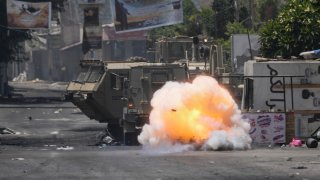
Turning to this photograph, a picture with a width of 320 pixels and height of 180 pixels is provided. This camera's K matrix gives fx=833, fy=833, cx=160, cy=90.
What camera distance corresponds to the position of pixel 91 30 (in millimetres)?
65500

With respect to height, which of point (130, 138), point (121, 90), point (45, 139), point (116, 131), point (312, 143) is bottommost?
point (45, 139)

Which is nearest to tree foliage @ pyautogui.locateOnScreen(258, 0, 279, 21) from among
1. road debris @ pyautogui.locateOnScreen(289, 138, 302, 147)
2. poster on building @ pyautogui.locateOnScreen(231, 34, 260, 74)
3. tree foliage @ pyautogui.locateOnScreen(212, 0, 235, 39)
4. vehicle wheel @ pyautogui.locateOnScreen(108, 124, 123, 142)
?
tree foliage @ pyautogui.locateOnScreen(212, 0, 235, 39)

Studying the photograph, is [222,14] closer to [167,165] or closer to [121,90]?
[121,90]

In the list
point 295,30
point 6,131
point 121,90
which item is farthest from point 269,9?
point 121,90

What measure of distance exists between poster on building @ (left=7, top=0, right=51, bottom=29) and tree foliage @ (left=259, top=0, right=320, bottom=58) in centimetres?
3260

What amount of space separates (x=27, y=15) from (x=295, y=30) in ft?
115

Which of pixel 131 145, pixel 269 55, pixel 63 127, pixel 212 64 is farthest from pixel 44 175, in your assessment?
pixel 63 127

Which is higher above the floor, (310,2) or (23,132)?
(310,2)

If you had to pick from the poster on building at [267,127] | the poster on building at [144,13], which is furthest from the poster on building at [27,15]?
the poster on building at [267,127]

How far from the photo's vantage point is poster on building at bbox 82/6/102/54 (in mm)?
63906

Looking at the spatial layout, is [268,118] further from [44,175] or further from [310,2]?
[44,175]

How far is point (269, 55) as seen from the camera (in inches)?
1337

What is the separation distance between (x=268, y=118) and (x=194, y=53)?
984 centimetres

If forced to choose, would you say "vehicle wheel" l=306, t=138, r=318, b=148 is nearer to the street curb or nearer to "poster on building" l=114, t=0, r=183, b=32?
the street curb
